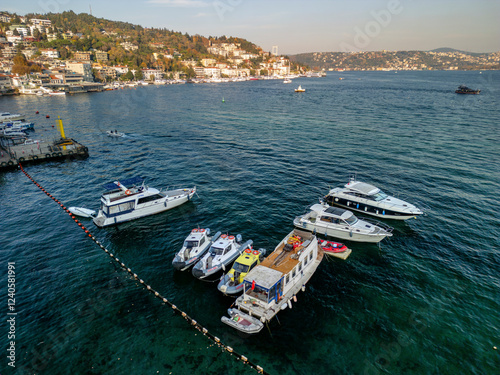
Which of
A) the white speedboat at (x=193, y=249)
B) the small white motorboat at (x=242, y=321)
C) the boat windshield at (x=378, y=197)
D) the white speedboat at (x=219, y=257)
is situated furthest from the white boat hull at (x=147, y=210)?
the boat windshield at (x=378, y=197)

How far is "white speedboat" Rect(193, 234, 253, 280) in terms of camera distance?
2522 cm

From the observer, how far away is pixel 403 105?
122312 mm

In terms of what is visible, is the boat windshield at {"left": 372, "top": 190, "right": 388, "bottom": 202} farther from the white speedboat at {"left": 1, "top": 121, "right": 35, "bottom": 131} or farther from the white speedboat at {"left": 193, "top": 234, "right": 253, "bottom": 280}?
the white speedboat at {"left": 1, "top": 121, "right": 35, "bottom": 131}

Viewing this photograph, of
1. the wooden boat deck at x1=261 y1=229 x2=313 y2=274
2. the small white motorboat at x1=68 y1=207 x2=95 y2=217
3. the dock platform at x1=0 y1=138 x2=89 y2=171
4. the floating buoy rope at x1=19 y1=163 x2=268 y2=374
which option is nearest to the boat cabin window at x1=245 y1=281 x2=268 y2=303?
the wooden boat deck at x1=261 y1=229 x2=313 y2=274

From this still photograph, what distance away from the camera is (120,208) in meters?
35.0

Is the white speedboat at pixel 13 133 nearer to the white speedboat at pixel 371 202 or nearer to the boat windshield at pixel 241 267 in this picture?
the boat windshield at pixel 241 267

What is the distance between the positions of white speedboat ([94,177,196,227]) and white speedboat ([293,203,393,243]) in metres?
19.4

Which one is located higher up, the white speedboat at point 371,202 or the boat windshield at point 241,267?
the white speedboat at point 371,202

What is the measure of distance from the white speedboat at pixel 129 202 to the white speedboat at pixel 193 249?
35.9ft

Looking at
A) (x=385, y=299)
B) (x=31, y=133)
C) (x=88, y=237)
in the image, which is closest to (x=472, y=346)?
(x=385, y=299)

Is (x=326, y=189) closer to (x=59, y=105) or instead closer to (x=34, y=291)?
(x=34, y=291)

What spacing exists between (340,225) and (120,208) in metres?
29.0

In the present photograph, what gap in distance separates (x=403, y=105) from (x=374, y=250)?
119086 millimetres

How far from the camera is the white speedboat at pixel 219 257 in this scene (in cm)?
2522
